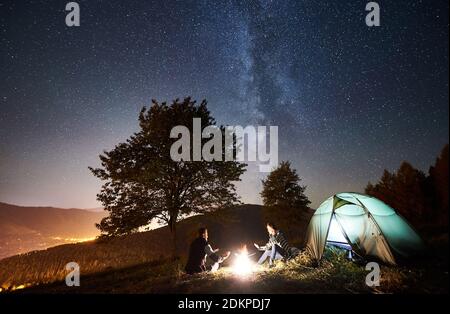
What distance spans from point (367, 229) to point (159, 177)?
1083cm

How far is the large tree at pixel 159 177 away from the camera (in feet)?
47.8

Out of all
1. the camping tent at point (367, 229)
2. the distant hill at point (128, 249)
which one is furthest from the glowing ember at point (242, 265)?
the distant hill at point (128, 249)

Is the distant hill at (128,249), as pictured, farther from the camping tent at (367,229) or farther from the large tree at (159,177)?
the camping tent at (367,229)

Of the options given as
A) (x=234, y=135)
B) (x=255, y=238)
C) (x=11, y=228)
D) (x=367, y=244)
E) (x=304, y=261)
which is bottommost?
(x=11, y=228)

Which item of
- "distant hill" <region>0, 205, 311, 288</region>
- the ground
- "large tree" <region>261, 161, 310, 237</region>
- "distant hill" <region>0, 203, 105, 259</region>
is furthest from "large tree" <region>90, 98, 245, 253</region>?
"distant hill" <region>0, 203, 105, 259</region>

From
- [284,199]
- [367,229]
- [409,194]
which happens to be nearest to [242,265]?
[367,229]

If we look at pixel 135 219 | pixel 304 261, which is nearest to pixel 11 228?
pixel 135 219

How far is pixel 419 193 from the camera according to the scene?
37.8 m

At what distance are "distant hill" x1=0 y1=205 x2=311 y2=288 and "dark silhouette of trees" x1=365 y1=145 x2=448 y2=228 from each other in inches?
647
